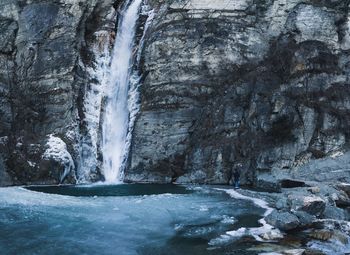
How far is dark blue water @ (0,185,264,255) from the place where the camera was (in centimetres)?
1416

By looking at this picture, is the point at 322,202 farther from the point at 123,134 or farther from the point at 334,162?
the point at 123,134

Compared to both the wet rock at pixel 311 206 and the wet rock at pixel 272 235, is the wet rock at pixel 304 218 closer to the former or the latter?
the wet rock at pixel 311 206

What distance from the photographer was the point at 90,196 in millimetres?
25000

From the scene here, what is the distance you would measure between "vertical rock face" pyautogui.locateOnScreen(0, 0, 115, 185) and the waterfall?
1.71m

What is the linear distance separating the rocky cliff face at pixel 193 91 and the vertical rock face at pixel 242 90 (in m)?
0.09

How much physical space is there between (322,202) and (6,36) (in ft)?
101

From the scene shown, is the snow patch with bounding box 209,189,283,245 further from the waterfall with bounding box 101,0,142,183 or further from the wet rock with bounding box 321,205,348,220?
the waterfall with bounding box 101,0,142,183

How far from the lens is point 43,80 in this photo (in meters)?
36.6

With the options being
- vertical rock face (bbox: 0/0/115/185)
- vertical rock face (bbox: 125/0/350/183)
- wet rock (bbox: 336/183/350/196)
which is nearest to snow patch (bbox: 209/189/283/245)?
wet rock (bbox: 336/183/350/196)

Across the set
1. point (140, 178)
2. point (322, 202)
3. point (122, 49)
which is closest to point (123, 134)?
point (140, 178)

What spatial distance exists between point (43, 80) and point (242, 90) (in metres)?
16.4

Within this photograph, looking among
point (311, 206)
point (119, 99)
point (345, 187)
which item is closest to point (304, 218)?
point (311, 206)

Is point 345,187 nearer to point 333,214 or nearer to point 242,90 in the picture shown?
point 333,214

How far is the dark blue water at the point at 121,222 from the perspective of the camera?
46.5 ft
